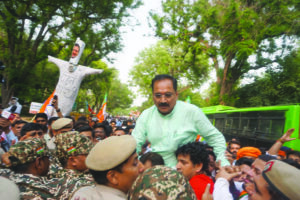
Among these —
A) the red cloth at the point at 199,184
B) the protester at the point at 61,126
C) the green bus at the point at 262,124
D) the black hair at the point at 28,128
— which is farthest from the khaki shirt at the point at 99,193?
the green bus at the point at 262,124

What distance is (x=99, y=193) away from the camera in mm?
1405

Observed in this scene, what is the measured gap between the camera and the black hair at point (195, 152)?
7.27 feet

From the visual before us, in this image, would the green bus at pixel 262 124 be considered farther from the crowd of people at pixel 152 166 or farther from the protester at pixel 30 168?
the protester at pixel 30 168

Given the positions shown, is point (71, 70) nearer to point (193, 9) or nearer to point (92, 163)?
point (92, 163)

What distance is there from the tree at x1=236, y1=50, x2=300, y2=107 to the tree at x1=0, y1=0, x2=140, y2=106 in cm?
1071

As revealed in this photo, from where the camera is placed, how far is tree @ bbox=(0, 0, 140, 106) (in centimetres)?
1182

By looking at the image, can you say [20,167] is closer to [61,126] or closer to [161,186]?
[161,186]

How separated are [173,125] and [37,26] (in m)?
12.8

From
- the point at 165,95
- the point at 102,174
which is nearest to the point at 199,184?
the point at 165,95

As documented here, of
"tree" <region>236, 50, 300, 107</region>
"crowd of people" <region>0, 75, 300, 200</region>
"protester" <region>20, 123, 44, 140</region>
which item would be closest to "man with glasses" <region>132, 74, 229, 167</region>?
"crowd of people" <region>0, 75, 300, 200</region>

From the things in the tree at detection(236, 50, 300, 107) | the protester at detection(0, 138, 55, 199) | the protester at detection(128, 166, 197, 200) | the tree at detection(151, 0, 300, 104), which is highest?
the tree at detection(151, 0, 300, 104)

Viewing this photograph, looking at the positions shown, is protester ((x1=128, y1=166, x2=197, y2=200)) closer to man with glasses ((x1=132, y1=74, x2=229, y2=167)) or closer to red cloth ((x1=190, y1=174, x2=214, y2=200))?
red cloth ((x1=190, y1=174, x2=214, y2=200))

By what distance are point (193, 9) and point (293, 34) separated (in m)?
5.82

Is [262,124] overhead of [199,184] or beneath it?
overhead
